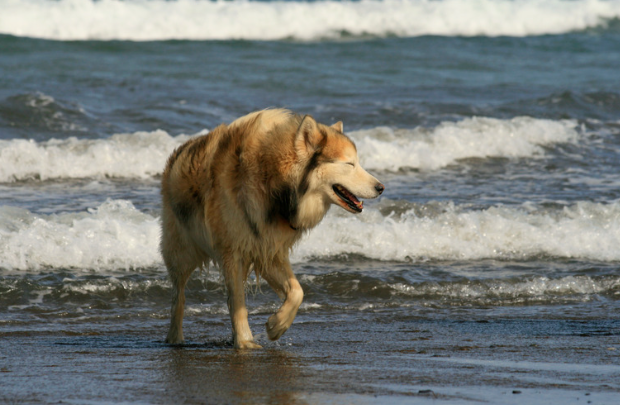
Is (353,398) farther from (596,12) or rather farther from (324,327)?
(596,12)

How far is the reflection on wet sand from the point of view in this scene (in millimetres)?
3805

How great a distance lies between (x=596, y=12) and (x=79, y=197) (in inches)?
1246

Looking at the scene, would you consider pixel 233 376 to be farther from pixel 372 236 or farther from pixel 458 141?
pixel 458 141

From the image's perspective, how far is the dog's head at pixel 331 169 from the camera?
199 inches

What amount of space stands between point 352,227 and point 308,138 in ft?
12.7

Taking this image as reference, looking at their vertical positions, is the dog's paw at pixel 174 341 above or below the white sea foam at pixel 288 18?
below

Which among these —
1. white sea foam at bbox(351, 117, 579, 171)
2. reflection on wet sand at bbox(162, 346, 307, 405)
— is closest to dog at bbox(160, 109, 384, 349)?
reflection on wet sand at bbox(162, 346, 307, 405)

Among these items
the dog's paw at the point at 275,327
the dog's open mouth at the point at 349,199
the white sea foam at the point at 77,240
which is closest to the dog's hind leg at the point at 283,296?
the dog's paw at the point at 275,327

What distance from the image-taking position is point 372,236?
8711 millimetres

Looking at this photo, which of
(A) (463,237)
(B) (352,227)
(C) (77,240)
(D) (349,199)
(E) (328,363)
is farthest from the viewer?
(A) (463,237)

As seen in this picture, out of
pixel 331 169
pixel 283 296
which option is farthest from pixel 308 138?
pixel 283 296

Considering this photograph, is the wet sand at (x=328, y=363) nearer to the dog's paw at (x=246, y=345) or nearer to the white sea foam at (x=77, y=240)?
the dog's paw at (x=246, y=345)

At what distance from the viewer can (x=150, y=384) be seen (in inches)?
160

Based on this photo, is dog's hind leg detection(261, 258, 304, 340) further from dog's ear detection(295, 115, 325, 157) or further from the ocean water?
dog's ear detection(295, 115, 325, 157)
